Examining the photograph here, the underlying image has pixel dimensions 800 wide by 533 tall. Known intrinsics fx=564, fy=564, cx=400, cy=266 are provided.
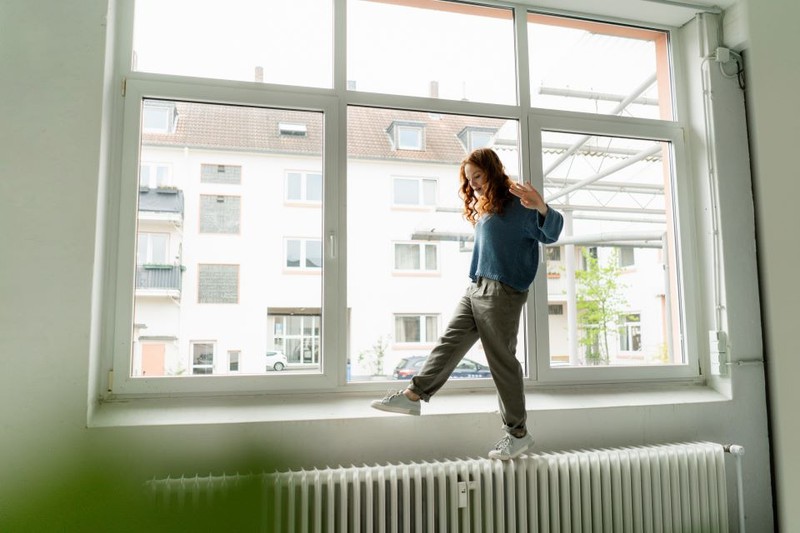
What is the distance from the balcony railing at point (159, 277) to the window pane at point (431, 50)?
3.84 ft

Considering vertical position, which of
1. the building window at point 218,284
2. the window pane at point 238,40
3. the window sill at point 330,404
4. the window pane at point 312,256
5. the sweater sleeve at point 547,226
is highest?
the window pane at point 238,40

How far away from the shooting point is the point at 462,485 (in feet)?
6.98

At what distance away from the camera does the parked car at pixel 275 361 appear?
7.97 feet

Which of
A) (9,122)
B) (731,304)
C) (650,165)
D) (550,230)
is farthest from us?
(650,165)

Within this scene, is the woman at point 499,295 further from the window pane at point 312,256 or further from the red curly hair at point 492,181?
the window pane at point 312,256

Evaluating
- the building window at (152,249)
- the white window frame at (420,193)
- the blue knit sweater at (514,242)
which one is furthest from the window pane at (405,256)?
the building window at (152,249)

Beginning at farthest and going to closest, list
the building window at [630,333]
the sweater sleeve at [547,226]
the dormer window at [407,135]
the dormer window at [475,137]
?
the building window at [630,333] → the dormer window at [475,137] → the dormer window at [407,135] → the sweater sleeve at [547,226]

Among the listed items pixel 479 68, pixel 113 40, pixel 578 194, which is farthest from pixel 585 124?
pixel 113 40

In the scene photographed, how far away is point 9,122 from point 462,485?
2.13m

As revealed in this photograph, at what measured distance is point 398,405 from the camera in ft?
7.30

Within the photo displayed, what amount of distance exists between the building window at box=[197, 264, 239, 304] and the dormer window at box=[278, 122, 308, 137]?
646mm

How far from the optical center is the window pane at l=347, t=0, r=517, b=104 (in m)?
2.70

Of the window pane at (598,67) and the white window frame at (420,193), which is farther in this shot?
the window pane at (598,67)

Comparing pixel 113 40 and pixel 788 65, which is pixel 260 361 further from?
pixel 788 65
